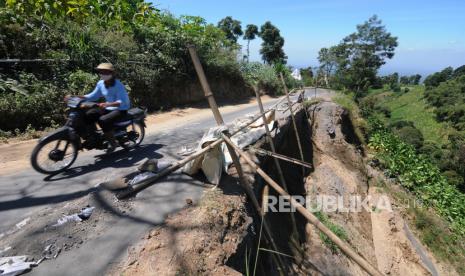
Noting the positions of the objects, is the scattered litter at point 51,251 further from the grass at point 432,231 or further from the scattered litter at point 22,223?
the grass at point 432,231

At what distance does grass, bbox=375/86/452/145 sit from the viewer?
1513 inches

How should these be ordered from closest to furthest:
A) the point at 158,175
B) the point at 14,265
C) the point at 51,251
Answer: the point at 14,265, the point at 51,251, the point at 158,175

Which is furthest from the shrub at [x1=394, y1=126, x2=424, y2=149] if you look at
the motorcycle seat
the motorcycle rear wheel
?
the motorcycle seat

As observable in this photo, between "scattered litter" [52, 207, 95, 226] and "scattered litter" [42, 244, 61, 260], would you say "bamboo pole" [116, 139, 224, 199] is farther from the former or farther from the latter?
"scattered litter" [42, 244, 61, 260]

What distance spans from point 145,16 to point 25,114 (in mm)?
7336

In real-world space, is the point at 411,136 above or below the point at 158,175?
below

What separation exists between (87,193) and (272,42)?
3686cm

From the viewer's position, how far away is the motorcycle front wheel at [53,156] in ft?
15.1

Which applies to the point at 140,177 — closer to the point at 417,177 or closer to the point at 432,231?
the point at 432,231

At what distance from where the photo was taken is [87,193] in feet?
14.5

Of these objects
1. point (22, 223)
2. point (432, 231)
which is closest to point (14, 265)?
point (22, 223)

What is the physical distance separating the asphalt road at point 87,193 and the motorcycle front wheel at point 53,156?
0.14 m

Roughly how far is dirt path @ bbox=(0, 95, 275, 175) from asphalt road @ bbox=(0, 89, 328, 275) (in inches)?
23.8

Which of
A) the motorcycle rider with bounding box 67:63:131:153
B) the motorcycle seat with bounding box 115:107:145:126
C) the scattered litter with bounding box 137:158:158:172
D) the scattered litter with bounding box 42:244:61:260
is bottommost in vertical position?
the scattered litter with bounding box 42:244:61:260
